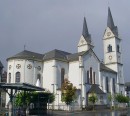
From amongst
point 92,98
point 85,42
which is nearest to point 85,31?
point 85,42

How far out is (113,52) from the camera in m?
84.7

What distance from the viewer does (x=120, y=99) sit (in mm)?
76188

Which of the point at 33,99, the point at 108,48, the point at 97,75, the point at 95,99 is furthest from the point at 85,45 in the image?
the point at 33,99

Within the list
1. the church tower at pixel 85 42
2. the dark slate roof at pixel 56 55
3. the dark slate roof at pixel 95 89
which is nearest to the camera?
the dark slate roof at pixel 95 89

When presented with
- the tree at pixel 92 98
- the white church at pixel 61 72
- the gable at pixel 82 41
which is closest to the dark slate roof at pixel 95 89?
the white church at pixel 61 72

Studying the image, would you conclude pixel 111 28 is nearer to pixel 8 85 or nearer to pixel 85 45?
pixel 85 45

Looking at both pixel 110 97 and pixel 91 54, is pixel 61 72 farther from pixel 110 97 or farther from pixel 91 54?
pixel 110 97

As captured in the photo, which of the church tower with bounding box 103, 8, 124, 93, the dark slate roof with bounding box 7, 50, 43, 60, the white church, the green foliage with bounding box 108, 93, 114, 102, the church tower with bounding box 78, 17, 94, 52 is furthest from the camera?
the church tower with bounding box 78, 17, 94, 52

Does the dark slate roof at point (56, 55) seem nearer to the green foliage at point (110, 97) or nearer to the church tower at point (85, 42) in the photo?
the church tower at point (85, 42)

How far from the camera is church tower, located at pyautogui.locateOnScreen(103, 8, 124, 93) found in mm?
83812

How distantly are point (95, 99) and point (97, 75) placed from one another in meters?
12.1

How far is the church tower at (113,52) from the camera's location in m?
83.8

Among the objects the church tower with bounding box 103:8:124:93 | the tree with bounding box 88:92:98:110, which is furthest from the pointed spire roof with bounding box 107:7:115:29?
the tree with bounding box 88:92:98:110

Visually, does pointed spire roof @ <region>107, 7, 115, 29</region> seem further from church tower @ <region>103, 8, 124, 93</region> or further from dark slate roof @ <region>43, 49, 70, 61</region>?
dark slate roof @ <region>43, 49, 70, 61</region>
